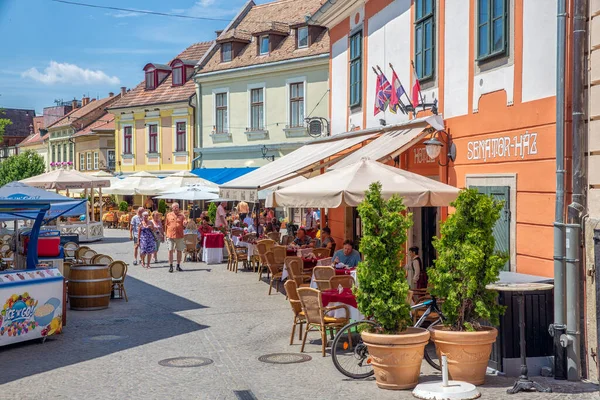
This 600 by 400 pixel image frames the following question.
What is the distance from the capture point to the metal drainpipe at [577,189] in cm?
858

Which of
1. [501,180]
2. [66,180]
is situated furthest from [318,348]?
[66,180]

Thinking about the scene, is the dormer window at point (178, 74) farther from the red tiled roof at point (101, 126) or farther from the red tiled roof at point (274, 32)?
the red tiled roof at point (101, 126)

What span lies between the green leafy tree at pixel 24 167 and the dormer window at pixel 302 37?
36.2m

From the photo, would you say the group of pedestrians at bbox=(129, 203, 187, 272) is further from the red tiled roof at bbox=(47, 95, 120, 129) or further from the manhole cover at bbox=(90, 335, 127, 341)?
the red tiled roof at bbox=(47, 95, 120, 129)

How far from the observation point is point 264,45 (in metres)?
33.8

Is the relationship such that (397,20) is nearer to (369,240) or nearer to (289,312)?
(289,312)

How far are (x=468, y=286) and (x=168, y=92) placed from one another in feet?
111

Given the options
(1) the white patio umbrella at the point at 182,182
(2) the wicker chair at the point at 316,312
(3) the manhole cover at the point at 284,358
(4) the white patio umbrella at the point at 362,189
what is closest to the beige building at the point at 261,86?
(1) the white patio umbrella at the point at 182,182

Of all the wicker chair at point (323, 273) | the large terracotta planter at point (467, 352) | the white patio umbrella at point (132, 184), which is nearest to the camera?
the large terracotta planter at point (467, 352)

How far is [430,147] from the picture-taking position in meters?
12.3

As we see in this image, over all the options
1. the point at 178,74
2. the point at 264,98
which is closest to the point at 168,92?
the point at 178,74

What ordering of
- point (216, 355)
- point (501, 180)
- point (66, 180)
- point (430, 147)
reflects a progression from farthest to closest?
point (66, 180) → point (430, 147) → point (501, 180) → point (216, 355)

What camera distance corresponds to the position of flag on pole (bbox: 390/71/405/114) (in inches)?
565

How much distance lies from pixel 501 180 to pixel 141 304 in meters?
7.33
